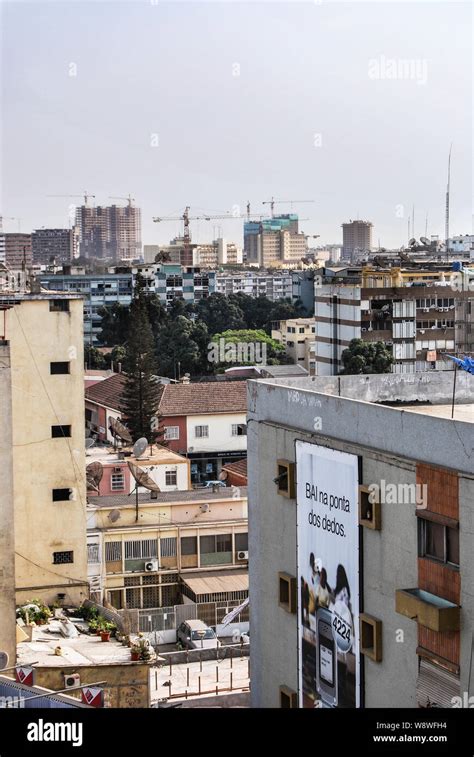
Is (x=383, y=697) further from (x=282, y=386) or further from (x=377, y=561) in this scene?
(x=282, y=386)

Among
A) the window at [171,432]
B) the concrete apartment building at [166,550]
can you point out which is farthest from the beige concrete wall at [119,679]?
the window at [171,432]

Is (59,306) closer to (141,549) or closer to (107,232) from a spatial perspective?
(141,549)

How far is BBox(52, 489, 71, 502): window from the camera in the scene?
18516 mm

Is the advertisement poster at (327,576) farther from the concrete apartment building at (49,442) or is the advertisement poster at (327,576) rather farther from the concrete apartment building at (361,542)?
the concrete apartment building at (49,442)

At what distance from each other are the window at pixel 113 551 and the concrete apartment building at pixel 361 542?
8.00 metres

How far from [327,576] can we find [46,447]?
318 inches

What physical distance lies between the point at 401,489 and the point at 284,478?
6.75ft

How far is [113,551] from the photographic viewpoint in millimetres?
20578

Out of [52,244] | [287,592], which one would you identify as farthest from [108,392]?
[52,244]

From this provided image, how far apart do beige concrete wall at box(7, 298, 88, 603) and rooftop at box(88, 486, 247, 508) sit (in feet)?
8.24

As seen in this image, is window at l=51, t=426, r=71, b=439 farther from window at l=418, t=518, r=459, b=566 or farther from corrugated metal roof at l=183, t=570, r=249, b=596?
window at l=418, t=518, r=459, b=566

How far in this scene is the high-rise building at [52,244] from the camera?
129875 mm
